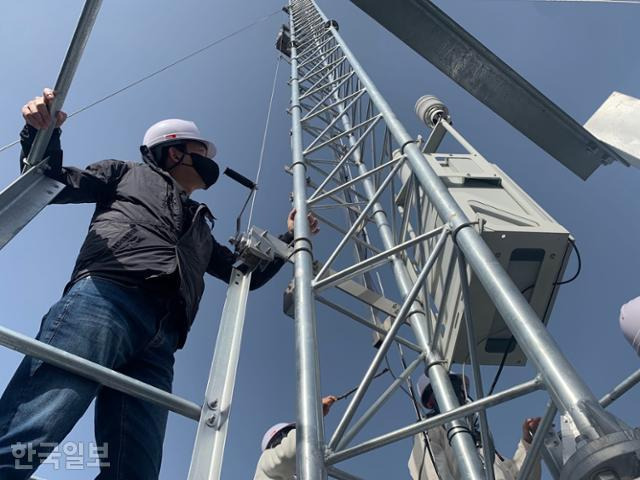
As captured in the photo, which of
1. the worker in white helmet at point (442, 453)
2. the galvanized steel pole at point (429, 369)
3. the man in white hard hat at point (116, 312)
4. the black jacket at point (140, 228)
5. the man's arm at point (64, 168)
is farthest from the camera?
the worker in white helmet at point (442, 453)

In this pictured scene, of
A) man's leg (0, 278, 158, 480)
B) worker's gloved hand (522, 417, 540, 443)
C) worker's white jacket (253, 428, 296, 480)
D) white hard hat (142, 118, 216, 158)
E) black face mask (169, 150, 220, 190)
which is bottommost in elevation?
man's leg (0, 278, 158, 480)

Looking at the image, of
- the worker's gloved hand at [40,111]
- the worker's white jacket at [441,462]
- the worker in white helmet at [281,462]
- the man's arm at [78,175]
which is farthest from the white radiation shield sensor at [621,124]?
the worker's gloved hand at [40,111]

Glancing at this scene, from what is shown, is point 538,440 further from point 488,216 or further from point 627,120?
point 627,120

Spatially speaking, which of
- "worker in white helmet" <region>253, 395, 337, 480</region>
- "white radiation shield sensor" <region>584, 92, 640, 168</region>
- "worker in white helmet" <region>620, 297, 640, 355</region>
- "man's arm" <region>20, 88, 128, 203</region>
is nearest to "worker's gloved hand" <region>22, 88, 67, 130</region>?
"man's arm" <region>20, 88, 128, 203</region>

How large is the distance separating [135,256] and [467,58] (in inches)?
168

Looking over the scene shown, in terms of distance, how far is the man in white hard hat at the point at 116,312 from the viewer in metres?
1.59

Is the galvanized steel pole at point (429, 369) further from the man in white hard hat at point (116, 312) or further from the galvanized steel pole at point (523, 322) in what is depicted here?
the man in white hard hat at point (116, 312)

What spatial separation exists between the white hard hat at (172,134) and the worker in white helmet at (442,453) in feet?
7.74

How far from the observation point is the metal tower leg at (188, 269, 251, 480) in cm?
176

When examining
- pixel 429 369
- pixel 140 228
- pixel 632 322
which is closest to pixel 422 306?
pixel 429 369

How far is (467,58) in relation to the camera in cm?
515

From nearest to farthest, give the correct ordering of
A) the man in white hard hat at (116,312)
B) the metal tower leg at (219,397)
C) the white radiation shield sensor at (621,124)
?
1. the man in white hard hat at (116,312)
2. the metal tower leg at (219,397)
3. the white radiation shield sensor at (621,124)

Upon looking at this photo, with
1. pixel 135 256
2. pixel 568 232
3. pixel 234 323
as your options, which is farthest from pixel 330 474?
pixel 568 232

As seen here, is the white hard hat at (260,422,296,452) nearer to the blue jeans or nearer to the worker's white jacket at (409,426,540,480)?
the worker's white jacket at (409,426,540,480)
